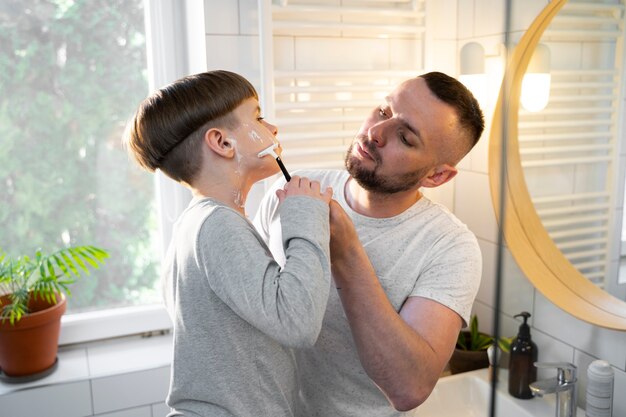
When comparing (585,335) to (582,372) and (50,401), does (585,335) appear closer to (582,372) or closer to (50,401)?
(582,372)

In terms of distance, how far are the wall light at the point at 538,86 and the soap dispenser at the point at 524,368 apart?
1.53 feet

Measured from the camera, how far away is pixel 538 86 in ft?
3.52

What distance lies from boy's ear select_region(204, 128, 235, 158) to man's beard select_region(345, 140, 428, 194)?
0.21m

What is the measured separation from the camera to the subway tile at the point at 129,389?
1.53 m

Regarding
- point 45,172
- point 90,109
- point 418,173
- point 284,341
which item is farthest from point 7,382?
point 418,173

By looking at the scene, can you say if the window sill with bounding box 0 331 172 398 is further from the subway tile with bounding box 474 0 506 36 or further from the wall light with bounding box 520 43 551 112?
the subway tile with bounding box 474 0 506 36

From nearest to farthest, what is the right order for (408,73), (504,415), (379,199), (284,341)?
(504,415) < (284,341) < (379,199) < (408,73)

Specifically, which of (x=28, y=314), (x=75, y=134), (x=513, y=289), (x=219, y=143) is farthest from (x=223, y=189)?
(x=75, y=134)

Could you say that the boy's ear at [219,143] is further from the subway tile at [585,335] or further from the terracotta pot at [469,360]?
the terracotta pot at [469,360]

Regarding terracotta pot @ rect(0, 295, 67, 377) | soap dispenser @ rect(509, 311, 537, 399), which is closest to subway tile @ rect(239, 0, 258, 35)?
terracotta pot @ rect(0, 295, 67, 377)

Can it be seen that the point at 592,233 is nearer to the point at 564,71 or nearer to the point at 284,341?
the point at 564,71

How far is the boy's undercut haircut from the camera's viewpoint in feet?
3.20

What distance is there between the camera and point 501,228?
423mm

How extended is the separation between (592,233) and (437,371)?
0.36 metres
